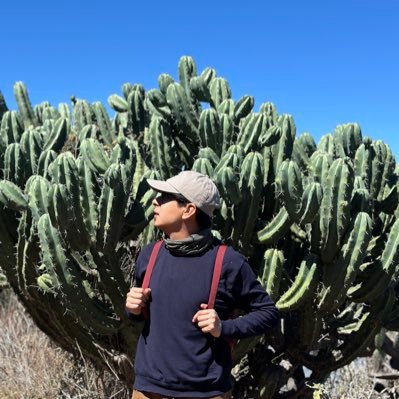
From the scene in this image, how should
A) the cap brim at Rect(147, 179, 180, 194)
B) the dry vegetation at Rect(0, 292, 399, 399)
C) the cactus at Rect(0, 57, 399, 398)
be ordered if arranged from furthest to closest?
1. the dry vegetation at Rect(0, 292, 399, 399)
2. the cactus at Rect(0, 57, 399, 398)
3. the cap brim at Rect(147, 179, 180, 194)

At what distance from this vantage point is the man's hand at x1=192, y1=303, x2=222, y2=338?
227 centimetres

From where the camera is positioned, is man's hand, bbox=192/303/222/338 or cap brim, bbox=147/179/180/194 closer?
man's hand, bbox=192/303/222/338

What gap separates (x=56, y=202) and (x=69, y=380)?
8.01 ft

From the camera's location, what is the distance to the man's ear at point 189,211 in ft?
8.11

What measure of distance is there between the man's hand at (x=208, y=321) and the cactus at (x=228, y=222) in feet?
5.41

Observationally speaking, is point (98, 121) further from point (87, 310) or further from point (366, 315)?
point (366, 315)

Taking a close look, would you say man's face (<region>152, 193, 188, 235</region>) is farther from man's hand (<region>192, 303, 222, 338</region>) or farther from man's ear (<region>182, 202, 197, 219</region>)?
man's hand (<region>192, 303, 222, 338</region>)

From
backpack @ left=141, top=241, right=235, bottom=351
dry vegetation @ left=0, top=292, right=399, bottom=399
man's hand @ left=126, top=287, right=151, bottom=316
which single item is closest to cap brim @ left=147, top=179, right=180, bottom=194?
backpack @ left=141, top=241, right=235, bottom=351

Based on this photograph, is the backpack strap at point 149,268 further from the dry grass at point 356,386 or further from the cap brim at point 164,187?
the dry grass at point 356,386

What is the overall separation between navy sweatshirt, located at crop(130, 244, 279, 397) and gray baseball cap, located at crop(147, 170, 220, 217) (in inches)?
7.2

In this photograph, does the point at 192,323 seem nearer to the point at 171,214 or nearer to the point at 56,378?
the point at 171,214

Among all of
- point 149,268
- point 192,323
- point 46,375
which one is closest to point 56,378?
point 46,375

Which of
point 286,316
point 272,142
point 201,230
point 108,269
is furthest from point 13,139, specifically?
point 201,230

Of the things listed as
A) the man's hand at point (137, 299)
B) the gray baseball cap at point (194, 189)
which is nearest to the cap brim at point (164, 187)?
the gray baseball cap at point (194, 189)
